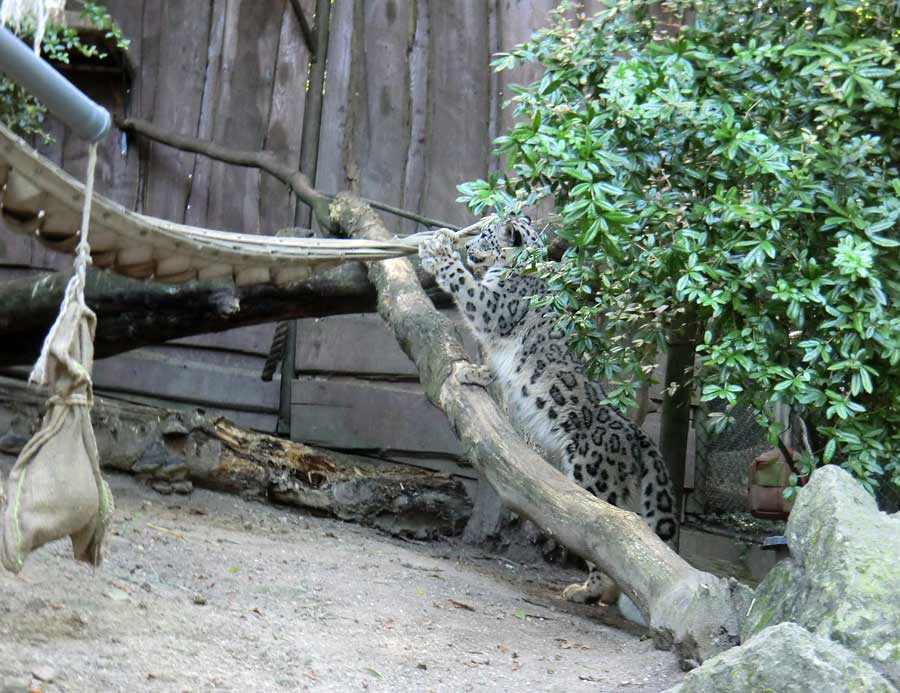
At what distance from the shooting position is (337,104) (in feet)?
25.1

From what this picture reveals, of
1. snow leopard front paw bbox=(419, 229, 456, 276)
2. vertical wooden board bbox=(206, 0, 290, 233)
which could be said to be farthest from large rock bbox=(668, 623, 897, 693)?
vertical wooden board bbox=(206, 0, 290, 233)

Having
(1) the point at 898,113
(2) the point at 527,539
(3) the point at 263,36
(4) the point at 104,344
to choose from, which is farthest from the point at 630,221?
(3) the point at 263,36

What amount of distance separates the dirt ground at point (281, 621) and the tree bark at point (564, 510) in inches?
11.1

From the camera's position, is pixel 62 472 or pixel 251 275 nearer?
pixel 62 472

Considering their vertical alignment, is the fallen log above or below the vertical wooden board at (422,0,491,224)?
below

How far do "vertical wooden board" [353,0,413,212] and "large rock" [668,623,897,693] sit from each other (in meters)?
5.29

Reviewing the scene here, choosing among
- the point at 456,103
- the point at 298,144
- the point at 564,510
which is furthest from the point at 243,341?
the point at 564,510

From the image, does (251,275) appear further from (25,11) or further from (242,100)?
(242,100)

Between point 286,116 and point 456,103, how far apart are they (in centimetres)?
121

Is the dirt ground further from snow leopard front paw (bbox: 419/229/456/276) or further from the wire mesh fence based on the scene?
the wire mesh fence

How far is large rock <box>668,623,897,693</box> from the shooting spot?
258 cm

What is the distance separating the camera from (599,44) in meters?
4.82

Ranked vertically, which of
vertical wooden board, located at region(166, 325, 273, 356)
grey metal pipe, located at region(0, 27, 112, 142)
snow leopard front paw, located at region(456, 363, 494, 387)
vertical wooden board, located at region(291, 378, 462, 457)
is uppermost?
grey metal pipe, located at region(0, 27, 112, 142)

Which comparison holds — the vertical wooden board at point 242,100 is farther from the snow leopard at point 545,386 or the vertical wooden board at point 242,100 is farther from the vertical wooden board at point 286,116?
the snow leopard at point 545,386
